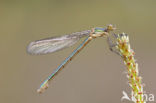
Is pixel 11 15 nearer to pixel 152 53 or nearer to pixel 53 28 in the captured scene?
pixel 53 28

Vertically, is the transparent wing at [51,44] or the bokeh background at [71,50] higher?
the bokeh background at [71,50]

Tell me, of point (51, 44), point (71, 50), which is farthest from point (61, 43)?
point (71, 50)

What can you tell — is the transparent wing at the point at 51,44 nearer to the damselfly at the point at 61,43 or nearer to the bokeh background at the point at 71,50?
the damselfly at the point at 61,43

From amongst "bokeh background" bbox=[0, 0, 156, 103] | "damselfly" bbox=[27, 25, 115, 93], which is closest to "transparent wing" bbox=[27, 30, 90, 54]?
"damselfly" bbox=[27, 25, 115, 93]

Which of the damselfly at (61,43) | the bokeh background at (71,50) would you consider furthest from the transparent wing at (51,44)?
the bokeh background at (71,50)

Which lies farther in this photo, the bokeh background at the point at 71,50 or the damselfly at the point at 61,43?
the bokeh background at the point at 71,50

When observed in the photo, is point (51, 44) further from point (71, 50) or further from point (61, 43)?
point (71, 50)
